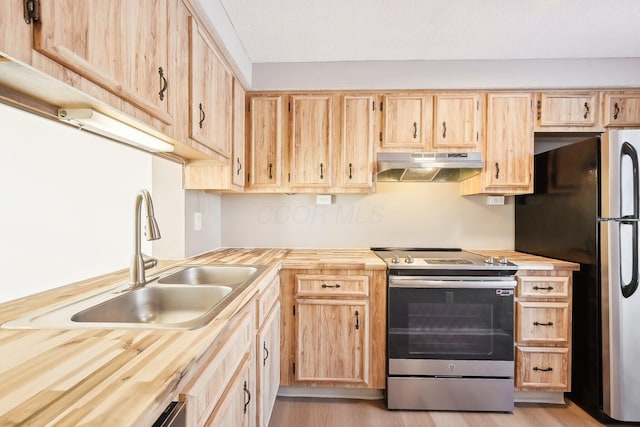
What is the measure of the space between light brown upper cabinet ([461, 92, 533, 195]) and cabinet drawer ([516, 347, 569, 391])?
111 centimetres

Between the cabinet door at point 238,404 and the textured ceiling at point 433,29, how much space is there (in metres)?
1.88

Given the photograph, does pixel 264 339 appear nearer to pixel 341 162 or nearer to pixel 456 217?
pixel 341 162

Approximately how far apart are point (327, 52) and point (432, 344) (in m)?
2.12

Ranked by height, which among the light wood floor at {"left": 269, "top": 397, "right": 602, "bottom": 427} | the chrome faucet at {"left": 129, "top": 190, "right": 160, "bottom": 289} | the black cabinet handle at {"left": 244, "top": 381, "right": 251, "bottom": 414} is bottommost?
the light wood floor at {"left": 269, "top": 397, "right": 602, "bottom": 427}

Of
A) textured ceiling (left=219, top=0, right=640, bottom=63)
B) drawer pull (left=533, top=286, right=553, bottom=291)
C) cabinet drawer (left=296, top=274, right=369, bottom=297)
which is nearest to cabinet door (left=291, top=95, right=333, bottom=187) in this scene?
textured ceiling (left=219, top=0, right=640, bottom=63)

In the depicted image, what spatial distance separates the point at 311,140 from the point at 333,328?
53.7 inches

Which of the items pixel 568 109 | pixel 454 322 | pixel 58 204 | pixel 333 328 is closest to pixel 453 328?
pixel 454 322

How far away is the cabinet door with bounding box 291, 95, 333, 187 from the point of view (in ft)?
8.02

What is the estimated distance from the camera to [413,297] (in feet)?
6.70

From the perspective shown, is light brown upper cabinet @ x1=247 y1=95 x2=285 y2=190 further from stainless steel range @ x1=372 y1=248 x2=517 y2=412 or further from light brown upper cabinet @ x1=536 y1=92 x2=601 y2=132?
light brown upper cabinet @ x1=536 y1=92 x2=601 y2=132

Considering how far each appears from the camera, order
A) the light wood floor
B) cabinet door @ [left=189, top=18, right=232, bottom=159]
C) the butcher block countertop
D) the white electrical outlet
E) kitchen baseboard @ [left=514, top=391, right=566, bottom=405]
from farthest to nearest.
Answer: the white electrical outlet → kitchen baseboard @ [left=514, top=391, right=566, bottom=405] → the light wood floor → cabinet door @ [left=189, top=18, right=232, bottom=159] → the butcher block countertop

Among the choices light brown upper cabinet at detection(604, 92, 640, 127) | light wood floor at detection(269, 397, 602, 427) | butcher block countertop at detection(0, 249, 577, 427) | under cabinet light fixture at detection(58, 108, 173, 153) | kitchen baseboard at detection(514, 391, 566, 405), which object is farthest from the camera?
light brown upper cabinet at detection(604, 92, 640, 127)

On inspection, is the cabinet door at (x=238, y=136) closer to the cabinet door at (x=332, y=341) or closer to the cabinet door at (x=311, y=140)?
the cabinet door at (x=311, y=140)

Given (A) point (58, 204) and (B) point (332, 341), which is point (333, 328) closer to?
(B) point (332, 341)
